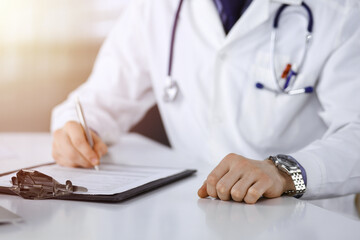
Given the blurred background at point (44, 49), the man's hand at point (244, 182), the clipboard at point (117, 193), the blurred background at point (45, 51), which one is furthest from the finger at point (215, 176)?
the blurred background at point (44, 49)

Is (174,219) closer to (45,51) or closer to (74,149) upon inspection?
(74,149)

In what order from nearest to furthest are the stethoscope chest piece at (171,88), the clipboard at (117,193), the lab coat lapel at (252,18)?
the clipboard at (117,193) < the lab coat lapel at (252,18) < the stethoscope chest piece at (171,88)

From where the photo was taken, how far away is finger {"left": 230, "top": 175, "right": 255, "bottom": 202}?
74cm

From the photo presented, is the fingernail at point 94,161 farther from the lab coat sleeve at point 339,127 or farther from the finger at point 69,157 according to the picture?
the lab coat sleeve at point 339,127

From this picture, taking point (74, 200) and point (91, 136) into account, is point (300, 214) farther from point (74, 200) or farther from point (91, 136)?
point (91, 136)

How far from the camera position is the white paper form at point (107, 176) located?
0.78m

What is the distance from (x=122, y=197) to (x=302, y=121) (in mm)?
705

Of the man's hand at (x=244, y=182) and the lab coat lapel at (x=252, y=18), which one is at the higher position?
the lab coat lapel at (x=252, y=18)

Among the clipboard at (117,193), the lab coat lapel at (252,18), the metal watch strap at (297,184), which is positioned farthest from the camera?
the lab coat lapel at (252,18)

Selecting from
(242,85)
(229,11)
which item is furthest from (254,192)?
(229,11)

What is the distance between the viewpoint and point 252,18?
4.07ft

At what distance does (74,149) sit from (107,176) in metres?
0.18

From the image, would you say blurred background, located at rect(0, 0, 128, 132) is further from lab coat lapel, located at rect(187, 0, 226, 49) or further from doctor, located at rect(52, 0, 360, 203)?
lab coat lapel, located at rect(187, 0, 226, 49)

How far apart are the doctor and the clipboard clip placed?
25 cm
